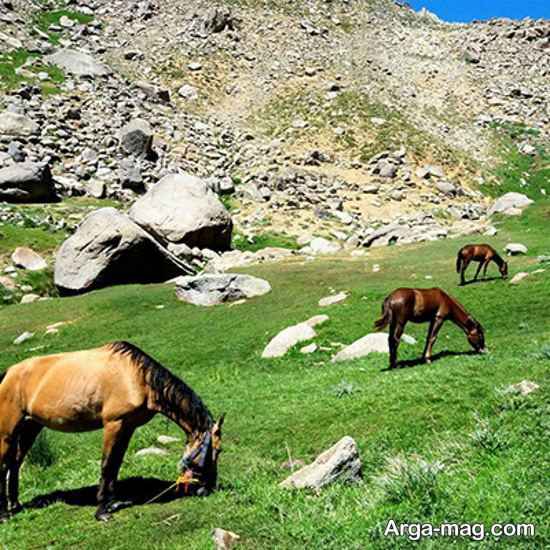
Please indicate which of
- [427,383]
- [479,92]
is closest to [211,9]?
[479,92]

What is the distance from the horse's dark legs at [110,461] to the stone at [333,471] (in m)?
2.75

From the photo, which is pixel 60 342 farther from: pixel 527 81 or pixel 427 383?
pixel 527 81

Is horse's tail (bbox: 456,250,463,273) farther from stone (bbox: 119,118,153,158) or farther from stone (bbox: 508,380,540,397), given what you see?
stone (bbox: 119,118,153,158)

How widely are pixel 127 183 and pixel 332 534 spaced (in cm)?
5619

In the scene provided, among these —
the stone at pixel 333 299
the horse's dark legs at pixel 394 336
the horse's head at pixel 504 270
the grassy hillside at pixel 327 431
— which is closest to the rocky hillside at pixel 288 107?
the horse's head at pixel 504 270

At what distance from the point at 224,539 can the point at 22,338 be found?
86.8 ft

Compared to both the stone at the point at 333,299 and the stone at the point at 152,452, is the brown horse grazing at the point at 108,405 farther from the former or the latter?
the stone at the point at 333,299

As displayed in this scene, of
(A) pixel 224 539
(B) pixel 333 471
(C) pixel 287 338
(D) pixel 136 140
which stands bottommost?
(C) pixel 287 338

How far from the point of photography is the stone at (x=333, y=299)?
3053 centimetres

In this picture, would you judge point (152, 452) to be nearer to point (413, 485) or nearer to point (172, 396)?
point (172, 396)

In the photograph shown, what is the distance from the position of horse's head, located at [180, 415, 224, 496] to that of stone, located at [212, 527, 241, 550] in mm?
1859

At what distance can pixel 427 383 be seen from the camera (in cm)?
1584

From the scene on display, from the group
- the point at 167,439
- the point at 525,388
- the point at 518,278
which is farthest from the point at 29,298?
the point at 525,388

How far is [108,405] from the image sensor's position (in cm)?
1012
